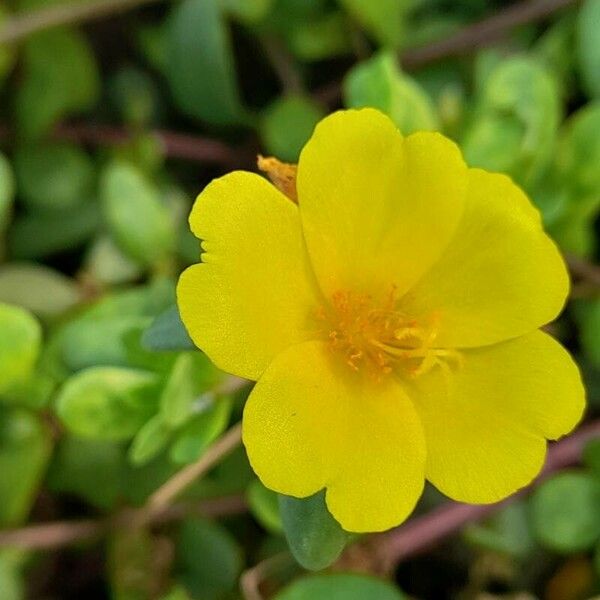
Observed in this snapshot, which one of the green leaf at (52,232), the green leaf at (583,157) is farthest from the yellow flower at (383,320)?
the green leaf at (52,232)

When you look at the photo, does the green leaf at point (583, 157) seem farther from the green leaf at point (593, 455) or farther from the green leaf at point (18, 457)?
the green leaf at point (18, 457)

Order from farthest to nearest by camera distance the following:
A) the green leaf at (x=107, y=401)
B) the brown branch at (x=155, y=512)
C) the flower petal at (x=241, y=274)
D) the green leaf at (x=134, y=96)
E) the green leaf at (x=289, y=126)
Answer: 1. the green leaf at (x=134, y=96)
2. the green leaf at (x=289, y=126)
3. the brown branch at (x=155, y=512)
4. the green leaf at (x=107, y=401)
5. the flower petal at (x=241, y=274)

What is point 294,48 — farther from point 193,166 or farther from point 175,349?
point 175,349

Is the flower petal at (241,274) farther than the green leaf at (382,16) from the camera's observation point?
No

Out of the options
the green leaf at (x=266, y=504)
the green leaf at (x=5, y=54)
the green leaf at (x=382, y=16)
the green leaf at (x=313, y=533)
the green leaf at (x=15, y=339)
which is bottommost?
the green leaf at (x=266, y=504)

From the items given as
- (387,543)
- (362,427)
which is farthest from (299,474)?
(387,543)

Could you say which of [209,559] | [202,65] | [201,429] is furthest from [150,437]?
[202,65]

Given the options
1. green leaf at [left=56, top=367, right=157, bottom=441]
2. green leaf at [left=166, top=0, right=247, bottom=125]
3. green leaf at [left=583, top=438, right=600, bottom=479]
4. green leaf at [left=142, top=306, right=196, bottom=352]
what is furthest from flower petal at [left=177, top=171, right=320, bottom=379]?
green leaf at [left=166, top=0, right=247, bottom=125]

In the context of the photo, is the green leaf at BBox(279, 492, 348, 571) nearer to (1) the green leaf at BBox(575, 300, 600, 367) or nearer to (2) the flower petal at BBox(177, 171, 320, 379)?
(2) the flower petal at BBox(177, 171, 320, 379)

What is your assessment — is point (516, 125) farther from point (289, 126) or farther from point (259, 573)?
point (259, 573)
